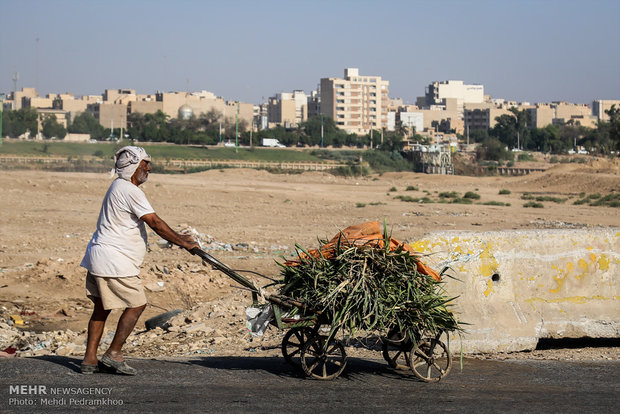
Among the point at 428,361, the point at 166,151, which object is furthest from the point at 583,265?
the point at 166,151

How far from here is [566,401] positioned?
17.8ft

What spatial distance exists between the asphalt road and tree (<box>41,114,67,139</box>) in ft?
A: 386

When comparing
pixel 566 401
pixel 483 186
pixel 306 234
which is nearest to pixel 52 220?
pixel 306 234

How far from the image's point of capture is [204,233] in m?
19.8

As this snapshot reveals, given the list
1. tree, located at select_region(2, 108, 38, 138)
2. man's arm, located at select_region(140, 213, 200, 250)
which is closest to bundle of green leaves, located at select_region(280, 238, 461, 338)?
man's arm, located at select_region(140, 213, 200, 250)

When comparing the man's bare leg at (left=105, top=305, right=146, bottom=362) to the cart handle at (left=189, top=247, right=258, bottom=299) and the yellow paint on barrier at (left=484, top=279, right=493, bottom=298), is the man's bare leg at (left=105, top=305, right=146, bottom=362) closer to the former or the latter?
the cart handle at (left=189, top=247, right=258, bottom=299)

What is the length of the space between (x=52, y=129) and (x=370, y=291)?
11924 centimetres

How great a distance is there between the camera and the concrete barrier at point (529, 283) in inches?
286

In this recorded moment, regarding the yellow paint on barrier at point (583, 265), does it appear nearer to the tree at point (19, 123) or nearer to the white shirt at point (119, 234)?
the white shirt at point (119, 234)

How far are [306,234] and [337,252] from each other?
14.7 metres

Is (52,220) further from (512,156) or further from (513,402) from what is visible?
(512,156)

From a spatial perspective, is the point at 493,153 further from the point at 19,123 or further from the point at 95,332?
the point at 95,332

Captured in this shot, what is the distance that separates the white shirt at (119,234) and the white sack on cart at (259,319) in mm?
958

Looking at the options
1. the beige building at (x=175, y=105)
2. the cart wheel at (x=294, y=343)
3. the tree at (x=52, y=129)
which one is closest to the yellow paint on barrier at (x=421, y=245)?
the cart wheel at (x=294, y=343)
